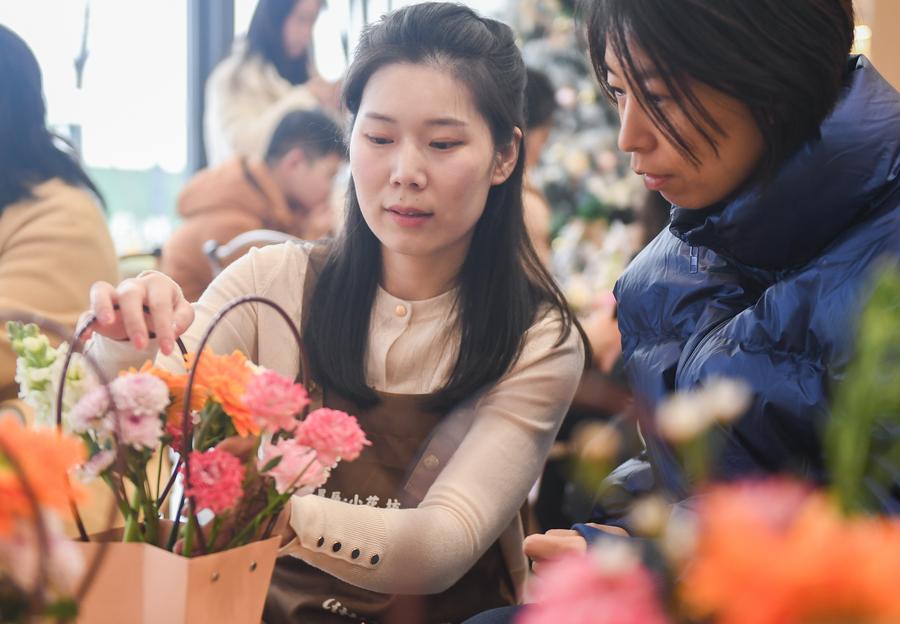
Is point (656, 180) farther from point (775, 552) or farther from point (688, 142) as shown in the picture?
point (775, 552)

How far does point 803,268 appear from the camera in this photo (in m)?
1.09

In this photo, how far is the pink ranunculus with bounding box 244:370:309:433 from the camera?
79cm

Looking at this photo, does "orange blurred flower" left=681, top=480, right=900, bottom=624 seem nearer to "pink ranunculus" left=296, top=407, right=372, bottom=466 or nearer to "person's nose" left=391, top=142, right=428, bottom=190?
"pink ranunculus" left=296, top=407, right=372, bottom=466

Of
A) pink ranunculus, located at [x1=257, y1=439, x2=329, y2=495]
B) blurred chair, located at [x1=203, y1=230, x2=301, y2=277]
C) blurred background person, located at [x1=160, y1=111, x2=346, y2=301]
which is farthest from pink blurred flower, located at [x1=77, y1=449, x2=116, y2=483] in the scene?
Result: blurred background person, located at [x1=160, y1=111, x2=346, y2=301]

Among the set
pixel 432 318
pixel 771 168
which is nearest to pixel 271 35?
pixel 432 318

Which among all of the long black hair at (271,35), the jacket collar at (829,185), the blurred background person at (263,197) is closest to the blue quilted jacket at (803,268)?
the jacket collar at (829,185)

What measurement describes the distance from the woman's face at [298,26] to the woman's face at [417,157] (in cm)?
351

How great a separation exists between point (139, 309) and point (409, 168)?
43 centimetres

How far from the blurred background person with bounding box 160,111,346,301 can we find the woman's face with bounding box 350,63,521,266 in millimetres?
1679

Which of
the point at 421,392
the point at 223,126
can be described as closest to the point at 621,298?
the point at 421,392

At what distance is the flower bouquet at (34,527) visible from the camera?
54 cm

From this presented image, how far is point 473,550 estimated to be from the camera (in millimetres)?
1256

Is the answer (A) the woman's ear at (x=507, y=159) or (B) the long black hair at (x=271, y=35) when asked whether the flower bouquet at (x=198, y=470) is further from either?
(B) the long black hair at (x=271, y=35)

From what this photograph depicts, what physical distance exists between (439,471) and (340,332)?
25cm
